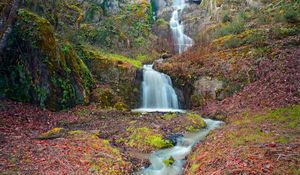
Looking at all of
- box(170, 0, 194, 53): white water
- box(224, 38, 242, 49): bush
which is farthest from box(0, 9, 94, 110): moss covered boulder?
box(170, 0, 194, 53): white water

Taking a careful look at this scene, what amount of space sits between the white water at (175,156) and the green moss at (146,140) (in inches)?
13.5

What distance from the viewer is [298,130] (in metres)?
8.41

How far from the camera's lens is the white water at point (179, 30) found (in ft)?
104

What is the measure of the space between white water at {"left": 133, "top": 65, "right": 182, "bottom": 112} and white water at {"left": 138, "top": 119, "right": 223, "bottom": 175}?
7.07 meters

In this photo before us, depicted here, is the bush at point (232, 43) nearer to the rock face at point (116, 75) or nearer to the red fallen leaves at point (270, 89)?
the red fallen leaves at point (270, 89)

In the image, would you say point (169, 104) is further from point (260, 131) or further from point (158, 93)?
point (260, 131)

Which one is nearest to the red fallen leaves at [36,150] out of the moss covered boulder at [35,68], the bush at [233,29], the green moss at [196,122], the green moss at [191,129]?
the moss covered boulder at [35,68]

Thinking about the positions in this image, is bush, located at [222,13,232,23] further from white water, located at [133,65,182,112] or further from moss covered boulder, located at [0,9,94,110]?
moss covered boulder, located at [0,9,94,110]

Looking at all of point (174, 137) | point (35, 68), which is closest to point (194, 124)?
point (174, 137)

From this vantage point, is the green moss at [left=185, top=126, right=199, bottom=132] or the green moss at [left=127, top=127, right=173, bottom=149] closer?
the green moss at [left=127, top=127, right=173, bottom=149]

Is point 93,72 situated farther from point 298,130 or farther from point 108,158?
point 298,130

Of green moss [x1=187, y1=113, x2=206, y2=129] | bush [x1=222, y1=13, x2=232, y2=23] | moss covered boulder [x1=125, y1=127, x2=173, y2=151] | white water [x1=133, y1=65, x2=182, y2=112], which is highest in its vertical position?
bush [x1=222, y1=13, x2=232, y2=23]

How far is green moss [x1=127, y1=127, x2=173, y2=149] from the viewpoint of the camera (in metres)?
10.4

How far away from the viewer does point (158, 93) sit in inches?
793
